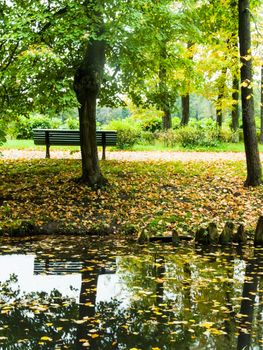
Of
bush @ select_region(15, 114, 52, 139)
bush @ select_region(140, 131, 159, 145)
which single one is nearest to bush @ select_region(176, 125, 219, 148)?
bush @ select_region(140, 131, 159, 145)

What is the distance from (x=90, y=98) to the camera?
12227 mm

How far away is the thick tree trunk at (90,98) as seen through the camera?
11.9m

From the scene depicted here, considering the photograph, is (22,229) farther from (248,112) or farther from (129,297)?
(248,112)

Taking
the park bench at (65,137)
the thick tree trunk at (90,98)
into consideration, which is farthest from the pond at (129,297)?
the park bench at (65,137)

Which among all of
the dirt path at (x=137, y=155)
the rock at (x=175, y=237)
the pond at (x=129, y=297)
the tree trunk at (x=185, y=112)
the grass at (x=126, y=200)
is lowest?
the pond at (x=129, y=297)

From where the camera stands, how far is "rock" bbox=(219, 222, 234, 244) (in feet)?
30.4

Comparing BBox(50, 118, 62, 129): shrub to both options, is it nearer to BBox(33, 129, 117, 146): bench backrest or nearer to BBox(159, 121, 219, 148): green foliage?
BBox(159, 121, 219, 148): green foliage

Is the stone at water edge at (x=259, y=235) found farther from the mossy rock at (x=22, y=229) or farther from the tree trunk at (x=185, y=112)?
the tree trunk at (x=185, y=112)

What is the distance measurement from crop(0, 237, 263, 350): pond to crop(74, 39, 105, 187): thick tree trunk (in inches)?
146

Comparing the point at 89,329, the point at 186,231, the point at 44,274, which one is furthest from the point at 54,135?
the point at 89,329

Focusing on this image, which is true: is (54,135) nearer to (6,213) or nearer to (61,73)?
(61,73)

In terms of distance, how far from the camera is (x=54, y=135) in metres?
16.3

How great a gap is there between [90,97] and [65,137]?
13.8 feet

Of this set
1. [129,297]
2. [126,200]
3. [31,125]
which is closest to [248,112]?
[126,200]
